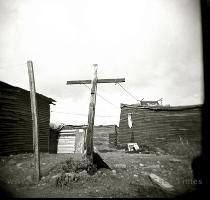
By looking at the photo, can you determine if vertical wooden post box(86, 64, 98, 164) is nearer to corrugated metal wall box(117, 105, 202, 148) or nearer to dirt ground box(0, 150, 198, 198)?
dirt ground box(0, 150, 198, 198)

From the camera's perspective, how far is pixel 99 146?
91.4 feet

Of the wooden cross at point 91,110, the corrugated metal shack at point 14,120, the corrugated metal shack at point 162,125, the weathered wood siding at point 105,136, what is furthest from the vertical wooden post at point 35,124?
the weathered wood siding at point 105,136

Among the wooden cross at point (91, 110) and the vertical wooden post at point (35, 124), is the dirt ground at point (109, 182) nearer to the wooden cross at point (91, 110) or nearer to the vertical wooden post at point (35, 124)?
the vertical wooden post at point (35, 124)

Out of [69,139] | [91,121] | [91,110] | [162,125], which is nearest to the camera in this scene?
[91,121]

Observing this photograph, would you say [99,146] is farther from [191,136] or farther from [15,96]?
[15,96]

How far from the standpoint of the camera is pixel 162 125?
19453 millimetres

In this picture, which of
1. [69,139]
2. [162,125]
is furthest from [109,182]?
[69,139]

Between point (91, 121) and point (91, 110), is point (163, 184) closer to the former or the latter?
point (91, 121)

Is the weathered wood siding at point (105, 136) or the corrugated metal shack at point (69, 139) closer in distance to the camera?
the corrugated metal shack at point (69, 139)

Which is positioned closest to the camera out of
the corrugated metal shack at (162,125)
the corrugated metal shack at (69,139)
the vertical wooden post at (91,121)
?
the vertical wooden post at (91,121)

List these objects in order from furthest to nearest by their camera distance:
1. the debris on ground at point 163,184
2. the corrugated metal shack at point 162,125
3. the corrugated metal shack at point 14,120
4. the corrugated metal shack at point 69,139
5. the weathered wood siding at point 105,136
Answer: the weathered wood siding at point 105,136 → the corrugated metal shack at point 69,139 → the corrugated metal shack at point 162,125 → the corrugated metal shack at point 14,120 → the debris on ground at point 163,184

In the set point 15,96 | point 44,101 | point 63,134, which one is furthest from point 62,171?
point 63,134

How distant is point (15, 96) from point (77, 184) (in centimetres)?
1063

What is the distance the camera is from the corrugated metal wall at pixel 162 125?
18.4 metres
